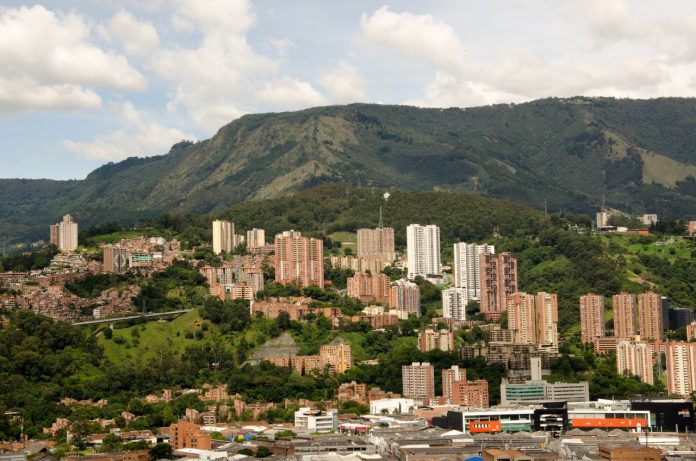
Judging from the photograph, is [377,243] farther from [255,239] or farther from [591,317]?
[591,317]

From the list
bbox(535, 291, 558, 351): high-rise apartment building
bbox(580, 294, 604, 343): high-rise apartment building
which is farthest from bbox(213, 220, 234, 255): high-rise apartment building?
bbox(580, 294, 604, 343): high-rise apartment building

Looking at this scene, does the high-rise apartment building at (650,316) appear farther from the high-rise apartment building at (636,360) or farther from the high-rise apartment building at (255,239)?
the high-rise apartment building at (255,239)

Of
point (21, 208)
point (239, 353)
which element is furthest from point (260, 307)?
point (21, 208)

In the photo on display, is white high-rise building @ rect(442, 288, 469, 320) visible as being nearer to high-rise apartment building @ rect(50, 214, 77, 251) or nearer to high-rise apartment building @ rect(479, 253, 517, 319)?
high-rise apartment building @ rect(479, 253, 517, 319)

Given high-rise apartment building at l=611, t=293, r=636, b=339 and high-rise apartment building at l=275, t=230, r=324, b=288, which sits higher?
high-rise apartment building at l=275, t=230, r=324, b=288

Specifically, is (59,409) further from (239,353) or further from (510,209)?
(510,209)

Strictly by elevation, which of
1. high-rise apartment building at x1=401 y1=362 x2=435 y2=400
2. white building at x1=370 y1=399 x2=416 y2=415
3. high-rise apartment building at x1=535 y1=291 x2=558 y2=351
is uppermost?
high-rise apartment building at x1=535 y1=291 x2=558 y2=351
